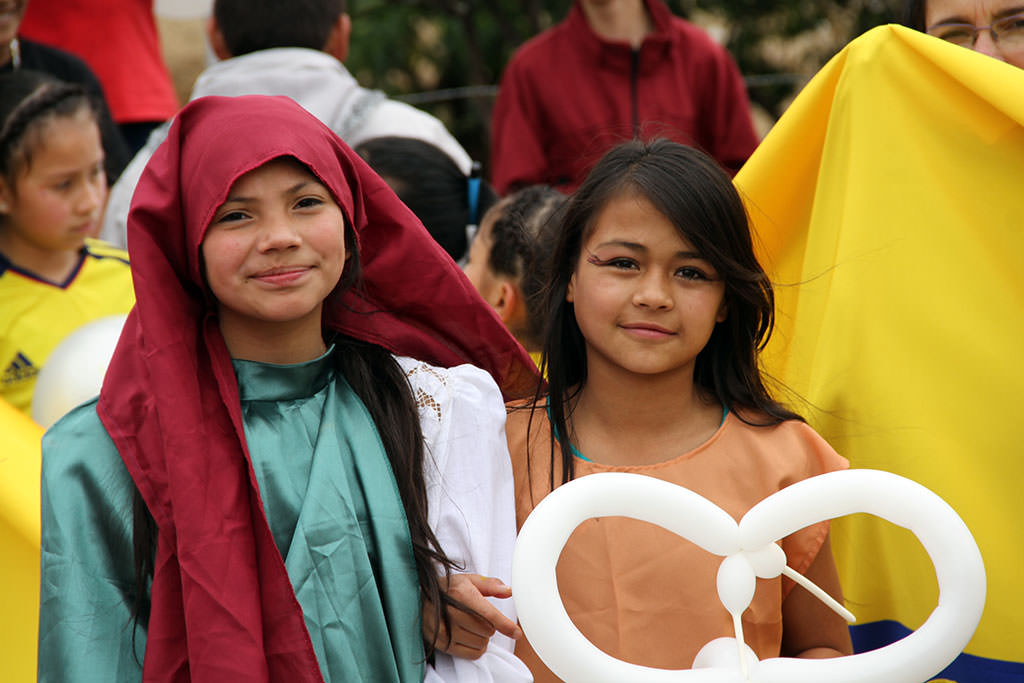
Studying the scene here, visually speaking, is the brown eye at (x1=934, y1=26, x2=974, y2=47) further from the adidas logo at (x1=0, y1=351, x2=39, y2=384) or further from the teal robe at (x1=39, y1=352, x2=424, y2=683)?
the adidas logo at (x1=0, y1=351, x2=39, y2=384)

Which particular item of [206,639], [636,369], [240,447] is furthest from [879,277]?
[206,639]

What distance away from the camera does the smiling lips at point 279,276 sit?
2.03 meters

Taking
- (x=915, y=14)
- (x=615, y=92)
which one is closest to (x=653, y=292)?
(x=915, y=14)

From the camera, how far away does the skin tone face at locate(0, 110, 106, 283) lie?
3352 millimetres

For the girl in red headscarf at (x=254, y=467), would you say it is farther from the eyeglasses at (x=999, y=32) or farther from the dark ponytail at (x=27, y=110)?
the dark ponytail at (x=27, y=110)

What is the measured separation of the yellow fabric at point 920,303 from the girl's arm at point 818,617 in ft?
0.71

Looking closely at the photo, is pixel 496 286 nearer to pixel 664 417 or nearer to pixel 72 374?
pixel 664 417

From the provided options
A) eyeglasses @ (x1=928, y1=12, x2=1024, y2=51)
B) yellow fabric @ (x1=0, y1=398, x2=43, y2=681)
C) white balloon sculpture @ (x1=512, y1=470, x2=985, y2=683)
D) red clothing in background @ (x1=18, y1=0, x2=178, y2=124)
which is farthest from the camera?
red clothing in background @ (x1=18, y1=0, x2=178, y2=124)

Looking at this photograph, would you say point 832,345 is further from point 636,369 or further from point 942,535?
point 942,535

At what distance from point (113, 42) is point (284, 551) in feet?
12.0

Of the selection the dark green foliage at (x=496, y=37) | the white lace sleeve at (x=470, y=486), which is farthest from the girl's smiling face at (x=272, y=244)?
the dark green foliage at (x=496, y=37)

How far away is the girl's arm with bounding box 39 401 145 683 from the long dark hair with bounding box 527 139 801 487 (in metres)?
0.76

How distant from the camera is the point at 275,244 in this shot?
6.59 ft

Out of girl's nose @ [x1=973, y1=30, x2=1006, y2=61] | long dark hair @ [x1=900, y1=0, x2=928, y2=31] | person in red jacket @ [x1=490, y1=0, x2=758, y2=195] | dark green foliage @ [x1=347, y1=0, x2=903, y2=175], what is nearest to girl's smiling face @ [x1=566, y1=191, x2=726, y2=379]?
girl's nose @ [x1=973, y1=30, x2=1006, y2=61]
